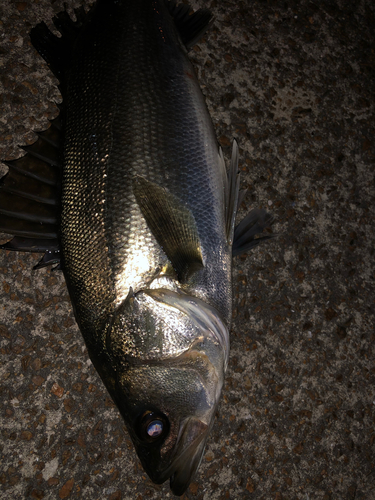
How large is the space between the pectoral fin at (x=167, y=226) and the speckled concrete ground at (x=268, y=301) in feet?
2.34

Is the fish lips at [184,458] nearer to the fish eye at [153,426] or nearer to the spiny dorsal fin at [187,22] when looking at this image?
the fish eye at [153,426]

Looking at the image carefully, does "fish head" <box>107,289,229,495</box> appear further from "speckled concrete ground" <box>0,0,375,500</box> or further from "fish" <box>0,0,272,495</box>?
"speckled concrete ground" <box>0,0,375,500</box>

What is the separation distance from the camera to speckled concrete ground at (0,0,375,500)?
1.80m

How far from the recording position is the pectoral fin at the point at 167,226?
1.44m

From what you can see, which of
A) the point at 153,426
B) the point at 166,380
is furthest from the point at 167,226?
the point at 153,426

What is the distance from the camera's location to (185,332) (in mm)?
1373

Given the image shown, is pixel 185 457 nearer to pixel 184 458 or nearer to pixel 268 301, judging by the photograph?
pixel 184 458

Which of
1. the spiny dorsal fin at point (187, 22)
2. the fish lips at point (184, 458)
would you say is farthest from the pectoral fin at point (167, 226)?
the spiny dorsal fin at point (187, 22)

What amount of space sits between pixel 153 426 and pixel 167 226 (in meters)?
0.77

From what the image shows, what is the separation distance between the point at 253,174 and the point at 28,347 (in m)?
1.61

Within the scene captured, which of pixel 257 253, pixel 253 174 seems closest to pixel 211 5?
pixel 253 174

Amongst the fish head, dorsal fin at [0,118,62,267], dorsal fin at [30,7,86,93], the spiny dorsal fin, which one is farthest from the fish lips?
the spiny dorsal fin

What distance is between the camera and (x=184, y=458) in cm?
132

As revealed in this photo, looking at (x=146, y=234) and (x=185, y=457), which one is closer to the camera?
(x=185, y=457)
